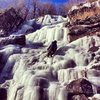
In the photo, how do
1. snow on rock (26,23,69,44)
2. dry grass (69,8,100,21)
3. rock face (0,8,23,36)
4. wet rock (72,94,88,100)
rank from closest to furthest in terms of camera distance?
wet rock (72,94,88,100), snow on rock (26,23,69,44), dry grass (69,8,100,21), rock face (0,8,23,36)

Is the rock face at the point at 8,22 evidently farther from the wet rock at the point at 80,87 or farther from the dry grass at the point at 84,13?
the wet rock at the point at 80,87

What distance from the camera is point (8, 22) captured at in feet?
87.3

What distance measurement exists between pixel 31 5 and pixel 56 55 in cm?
2308

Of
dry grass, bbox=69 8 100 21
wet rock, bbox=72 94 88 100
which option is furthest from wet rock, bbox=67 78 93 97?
dry grass, bbox=69 8 100 21

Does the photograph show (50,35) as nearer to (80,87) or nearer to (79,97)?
(80,87)

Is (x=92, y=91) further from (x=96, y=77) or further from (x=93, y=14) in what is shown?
(x=93, y=14)

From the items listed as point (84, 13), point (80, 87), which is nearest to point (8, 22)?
point (84, 13)

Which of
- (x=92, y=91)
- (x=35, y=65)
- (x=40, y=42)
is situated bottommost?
(x=92, y=91)

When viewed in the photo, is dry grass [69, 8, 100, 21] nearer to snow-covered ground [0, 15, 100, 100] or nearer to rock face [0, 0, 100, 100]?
rock face [0, 0, 100, 100]

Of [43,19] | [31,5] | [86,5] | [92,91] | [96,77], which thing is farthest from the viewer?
[31,5]

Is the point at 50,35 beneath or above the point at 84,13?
beneath

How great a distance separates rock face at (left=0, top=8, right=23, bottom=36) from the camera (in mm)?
26094

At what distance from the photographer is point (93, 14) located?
21.2 m

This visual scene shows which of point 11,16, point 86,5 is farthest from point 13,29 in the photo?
point 86,5
